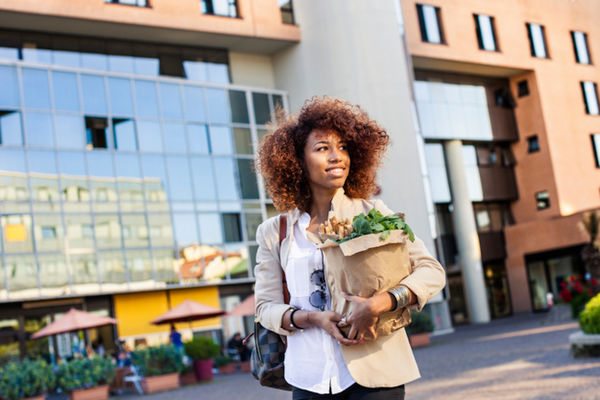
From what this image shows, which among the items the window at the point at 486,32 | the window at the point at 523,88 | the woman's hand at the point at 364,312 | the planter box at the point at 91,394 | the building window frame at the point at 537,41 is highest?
the window at the point at 486,32

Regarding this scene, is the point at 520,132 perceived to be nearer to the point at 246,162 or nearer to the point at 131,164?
the point at 246,162

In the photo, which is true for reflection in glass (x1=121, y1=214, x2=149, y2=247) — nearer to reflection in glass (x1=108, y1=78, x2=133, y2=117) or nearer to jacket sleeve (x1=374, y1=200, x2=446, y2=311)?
reflection in glass (x1=108, y1=78, x2=133, y2=117)

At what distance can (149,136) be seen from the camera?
1244 inches

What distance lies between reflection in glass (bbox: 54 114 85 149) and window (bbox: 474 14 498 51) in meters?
20.4

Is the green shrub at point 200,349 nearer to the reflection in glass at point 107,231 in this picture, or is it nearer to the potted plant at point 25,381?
the potted plant at point 25,381

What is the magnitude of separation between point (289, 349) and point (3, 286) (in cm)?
2592

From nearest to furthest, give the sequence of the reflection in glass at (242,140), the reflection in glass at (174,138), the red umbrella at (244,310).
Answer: the red umbrella at (244,310), the reflection in glass at (174,138), the reflection in glass at (242,140)

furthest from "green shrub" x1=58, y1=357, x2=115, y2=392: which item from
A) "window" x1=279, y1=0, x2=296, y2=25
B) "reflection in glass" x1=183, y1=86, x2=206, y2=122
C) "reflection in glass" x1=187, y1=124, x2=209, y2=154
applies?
"window" x1=279, y1=0, x2=296, y2=25

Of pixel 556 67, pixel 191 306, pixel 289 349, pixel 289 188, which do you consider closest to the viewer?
pixel 289 349

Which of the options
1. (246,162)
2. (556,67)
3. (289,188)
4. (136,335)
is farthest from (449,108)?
(289,188)

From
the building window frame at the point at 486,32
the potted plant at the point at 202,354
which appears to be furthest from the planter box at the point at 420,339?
the building window frame at the point at 486,32

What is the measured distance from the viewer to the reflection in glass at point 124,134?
3062cm

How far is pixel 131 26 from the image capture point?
32.5 meters

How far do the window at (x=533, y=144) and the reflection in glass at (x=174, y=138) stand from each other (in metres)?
21.0
